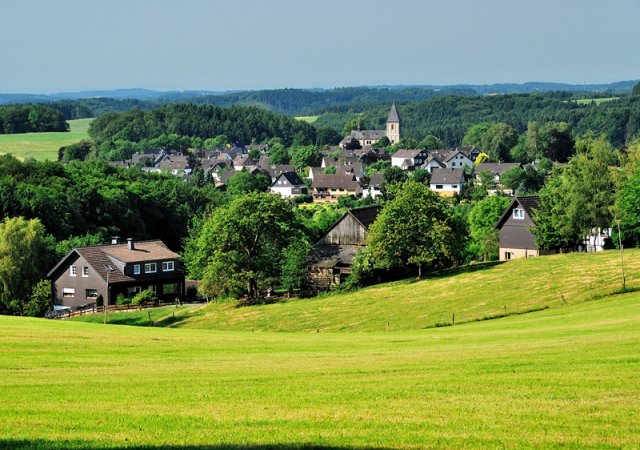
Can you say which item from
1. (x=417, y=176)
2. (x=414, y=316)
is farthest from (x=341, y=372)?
(x=417, y=176)

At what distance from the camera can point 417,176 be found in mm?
169125

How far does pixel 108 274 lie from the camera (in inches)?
2640

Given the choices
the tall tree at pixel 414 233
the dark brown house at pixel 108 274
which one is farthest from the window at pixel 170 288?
the tall tree at pixel 414 233

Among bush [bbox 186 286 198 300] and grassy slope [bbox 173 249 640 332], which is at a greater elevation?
grassy slope [bbox 173 249 640 332]

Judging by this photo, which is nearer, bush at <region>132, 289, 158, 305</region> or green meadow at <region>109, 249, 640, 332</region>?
green meadow at <region>109, 249, 640, 332</region>

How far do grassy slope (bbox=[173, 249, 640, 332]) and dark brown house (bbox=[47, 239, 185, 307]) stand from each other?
33.5ft

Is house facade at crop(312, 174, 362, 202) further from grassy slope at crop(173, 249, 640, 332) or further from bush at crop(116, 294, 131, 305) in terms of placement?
grassy slope at crop(173, 249, 640, 332)

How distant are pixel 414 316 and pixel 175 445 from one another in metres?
32.4

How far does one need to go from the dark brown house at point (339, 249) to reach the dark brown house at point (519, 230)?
11.5 m

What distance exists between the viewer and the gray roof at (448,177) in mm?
165750

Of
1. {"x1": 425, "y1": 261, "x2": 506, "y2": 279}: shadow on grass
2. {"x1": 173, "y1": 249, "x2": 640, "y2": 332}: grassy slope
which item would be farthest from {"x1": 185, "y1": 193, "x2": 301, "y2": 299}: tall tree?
{"x1": 425, "y1": 261, "x2": 506, "y2": 279}: shadow on grass

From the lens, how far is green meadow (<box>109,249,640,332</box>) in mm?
46656

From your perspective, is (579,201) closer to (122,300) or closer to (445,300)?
(445,300)

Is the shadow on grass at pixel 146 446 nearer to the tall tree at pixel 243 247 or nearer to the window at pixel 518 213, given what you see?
the tall tree at pixel 243 247
